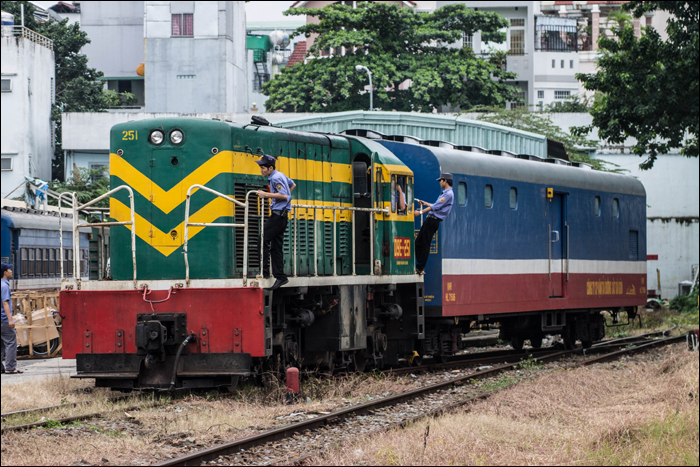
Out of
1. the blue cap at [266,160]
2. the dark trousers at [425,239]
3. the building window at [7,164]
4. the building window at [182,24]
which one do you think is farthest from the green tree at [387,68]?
the blue cap at [266,160]

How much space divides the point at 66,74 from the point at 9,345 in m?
30.8

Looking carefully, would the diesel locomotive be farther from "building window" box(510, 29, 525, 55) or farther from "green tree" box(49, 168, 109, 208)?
"building window" box(510, 29, 525, 55)

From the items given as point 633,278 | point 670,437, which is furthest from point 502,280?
point 670,437

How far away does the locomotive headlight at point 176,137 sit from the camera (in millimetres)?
10055

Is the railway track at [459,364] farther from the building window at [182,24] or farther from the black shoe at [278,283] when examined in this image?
the building window at [182,24]

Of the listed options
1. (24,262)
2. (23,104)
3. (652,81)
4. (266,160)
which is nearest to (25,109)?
(23,104)

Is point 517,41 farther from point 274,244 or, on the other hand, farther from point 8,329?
point 274,244

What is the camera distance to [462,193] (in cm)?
1358

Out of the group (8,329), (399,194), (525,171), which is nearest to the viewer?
(399,194)

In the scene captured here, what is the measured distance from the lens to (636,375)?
12656mm

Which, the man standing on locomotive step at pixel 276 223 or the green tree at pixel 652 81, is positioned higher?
the green tree at pixel 652 81

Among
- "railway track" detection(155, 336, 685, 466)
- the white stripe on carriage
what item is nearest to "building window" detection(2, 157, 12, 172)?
the white stripe on carriage

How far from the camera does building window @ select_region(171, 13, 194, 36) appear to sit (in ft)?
146

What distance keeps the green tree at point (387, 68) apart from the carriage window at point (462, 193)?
26719 mm
